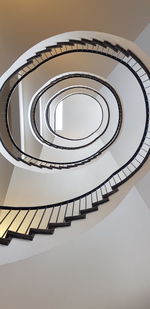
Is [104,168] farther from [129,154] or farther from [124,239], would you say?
[124,239]

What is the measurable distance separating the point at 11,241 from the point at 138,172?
202 centimetres

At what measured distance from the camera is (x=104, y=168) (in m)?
7.42

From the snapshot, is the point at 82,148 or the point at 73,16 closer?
the point at 73,16

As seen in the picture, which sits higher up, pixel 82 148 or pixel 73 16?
pixel 82 148

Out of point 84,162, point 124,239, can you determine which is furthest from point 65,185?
point 124,239

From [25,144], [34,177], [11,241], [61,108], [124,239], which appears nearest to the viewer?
[11,241]

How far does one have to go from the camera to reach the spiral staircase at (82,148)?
5.00 metres

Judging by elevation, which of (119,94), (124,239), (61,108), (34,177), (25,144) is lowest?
(124,239)

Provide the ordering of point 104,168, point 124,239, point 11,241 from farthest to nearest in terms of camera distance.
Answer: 1. point 104,168
2. point 124,239
3. point 11,241

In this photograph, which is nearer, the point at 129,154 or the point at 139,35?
the point at 139,35

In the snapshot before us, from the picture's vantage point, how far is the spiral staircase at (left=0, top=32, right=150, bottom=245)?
5004 millimetres

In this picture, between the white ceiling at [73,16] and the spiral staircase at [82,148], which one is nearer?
the white ceiling at [73,16]

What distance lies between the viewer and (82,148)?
30.2ft

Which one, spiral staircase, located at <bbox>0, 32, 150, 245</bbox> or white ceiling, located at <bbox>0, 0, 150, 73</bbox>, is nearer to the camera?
white ceiling, located at <bbox>0, 0, 150, 73</bbox>
